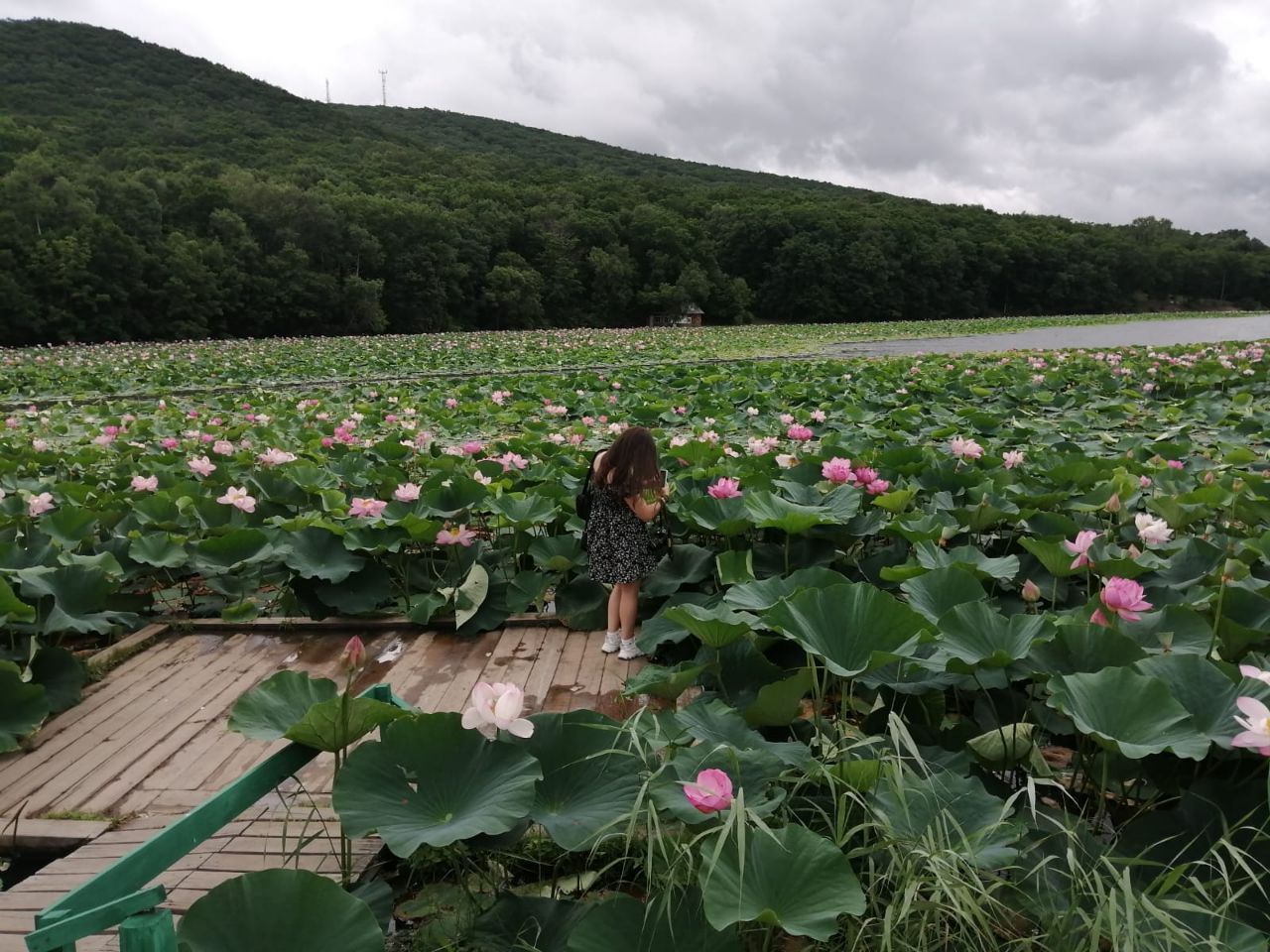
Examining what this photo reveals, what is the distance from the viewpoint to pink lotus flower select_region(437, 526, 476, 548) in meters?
2.96

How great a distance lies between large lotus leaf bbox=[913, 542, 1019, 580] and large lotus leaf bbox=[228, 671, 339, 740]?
1601mm

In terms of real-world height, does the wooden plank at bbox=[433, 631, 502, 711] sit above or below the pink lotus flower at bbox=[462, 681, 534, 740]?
below

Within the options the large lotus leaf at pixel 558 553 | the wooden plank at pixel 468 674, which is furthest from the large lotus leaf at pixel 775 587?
the large lotus leaf at pixel 558 553

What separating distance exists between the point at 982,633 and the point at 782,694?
0.46m

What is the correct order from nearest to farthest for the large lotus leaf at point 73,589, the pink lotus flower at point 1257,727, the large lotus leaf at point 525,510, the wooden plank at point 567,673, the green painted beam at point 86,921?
the green painted beam at point 86,921
the pink lotus flower at point 1257,727
the wooden plank at point 567,673
the large lotus leaf at point 73,589
the large lotus leaf at point 525,510

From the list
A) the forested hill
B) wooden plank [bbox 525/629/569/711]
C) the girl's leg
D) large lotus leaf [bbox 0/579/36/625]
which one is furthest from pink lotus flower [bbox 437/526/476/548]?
the forested hill

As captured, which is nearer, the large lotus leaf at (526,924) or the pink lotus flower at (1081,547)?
the large lotus leaf at (526,924)

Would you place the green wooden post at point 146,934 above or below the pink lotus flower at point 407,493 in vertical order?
below

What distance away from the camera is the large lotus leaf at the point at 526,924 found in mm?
1325

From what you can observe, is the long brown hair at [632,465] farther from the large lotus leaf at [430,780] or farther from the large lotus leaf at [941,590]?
the large lotus leaf at [430,780]

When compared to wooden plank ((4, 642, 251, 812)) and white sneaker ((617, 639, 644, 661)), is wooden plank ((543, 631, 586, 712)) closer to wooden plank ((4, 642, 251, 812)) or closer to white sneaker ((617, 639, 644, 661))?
white sneaker ((617, 639, 644, 661))

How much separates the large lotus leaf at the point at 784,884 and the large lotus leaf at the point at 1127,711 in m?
0.52

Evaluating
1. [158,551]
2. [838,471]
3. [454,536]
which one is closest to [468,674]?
[454,536]

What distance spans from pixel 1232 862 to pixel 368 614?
8.47 feet
